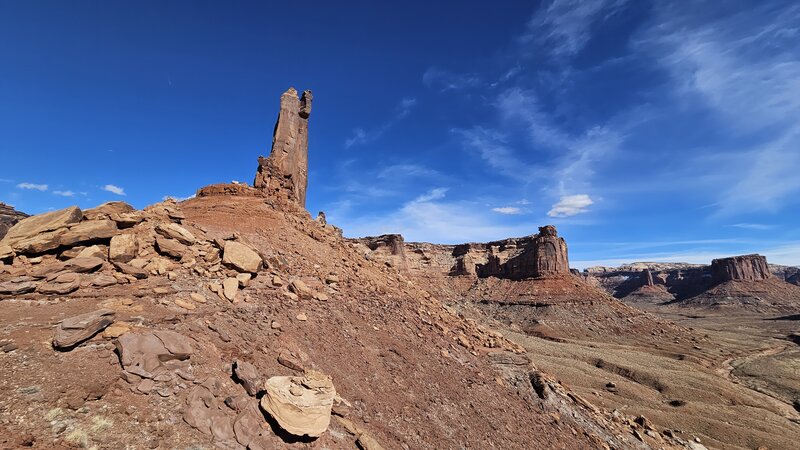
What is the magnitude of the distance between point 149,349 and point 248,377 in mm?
1671

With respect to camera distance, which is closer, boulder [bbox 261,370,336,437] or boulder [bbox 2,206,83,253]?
boulder [bbox 261,370,336,437]

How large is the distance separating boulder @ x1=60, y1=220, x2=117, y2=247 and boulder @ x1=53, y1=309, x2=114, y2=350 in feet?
13.4

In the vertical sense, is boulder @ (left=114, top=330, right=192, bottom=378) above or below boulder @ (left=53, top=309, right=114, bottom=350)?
below

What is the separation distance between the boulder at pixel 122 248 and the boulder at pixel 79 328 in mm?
3222

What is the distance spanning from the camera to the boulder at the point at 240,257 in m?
10.7

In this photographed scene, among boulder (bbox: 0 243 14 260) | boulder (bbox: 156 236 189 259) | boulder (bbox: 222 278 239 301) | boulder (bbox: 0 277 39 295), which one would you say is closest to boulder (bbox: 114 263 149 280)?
boulder (bbox: 156 236 189 259)

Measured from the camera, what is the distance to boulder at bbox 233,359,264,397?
20.9 ft

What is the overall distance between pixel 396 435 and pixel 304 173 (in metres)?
19.1

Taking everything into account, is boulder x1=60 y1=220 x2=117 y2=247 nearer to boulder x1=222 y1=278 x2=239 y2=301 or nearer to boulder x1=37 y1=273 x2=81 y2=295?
boulder x1=37 y1=273 x2=81 y2=295

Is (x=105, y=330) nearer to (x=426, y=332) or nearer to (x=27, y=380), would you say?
(x=27, y=380)

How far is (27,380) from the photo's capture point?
4945 millimetres

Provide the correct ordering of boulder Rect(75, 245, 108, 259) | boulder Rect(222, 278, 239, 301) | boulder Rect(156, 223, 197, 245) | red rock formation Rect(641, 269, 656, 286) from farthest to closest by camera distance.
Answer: red rock formation Rect(641, 269, 656, 286)
boulder Rect(156, 223, 197, 245)
boulder Rect(222, 278, 239, 301)
boulder Rect(75, 245, 108, 259)

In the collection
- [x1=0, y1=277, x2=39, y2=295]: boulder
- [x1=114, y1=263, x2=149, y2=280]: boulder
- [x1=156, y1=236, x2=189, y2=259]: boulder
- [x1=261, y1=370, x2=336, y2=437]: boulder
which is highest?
[x1=156, y1=236, x2=189, y2=259]: boulder

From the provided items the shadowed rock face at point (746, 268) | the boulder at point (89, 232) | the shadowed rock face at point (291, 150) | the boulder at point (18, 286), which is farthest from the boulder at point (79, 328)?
the shadowed rock face at point (746, 268)
